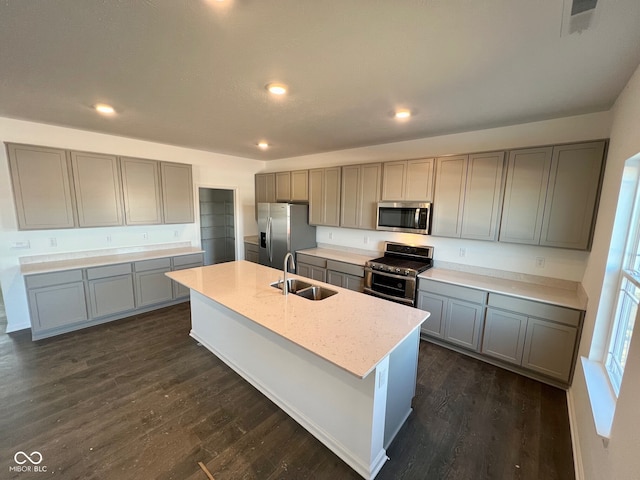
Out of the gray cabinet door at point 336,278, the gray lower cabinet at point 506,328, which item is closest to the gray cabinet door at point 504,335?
the gray lower cabinet at point 506,328

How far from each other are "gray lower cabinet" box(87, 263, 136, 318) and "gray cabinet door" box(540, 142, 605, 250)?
17.0 ft

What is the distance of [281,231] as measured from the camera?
15.0 feet

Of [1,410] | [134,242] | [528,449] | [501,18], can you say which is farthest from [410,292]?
[134,242]

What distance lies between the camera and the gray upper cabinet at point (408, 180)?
10.6 feet

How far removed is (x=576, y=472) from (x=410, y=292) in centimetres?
182

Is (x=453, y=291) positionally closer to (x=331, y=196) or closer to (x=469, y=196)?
(x=469, y=196)

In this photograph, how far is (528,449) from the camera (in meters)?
1.82

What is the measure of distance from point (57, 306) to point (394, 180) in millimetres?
4611

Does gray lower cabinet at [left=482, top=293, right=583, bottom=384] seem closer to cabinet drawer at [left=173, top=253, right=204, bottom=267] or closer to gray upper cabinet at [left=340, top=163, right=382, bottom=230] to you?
gray upper cabinet at [left=340, top=163, right=382, bottom=230]

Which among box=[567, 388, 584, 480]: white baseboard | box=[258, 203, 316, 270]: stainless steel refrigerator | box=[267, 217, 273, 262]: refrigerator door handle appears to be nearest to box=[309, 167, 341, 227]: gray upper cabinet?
box=[258, 203, 316, 270]: stainless steel refrigerator

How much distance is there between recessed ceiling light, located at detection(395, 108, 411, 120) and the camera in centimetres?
248

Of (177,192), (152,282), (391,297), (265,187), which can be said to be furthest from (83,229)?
(391,297)

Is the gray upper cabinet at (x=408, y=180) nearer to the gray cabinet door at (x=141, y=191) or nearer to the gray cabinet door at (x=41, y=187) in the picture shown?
the gray cabinet door at (x=141, y=191)

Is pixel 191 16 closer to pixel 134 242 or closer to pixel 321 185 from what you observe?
pixel 321 185
